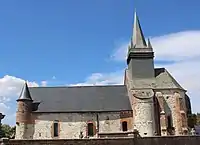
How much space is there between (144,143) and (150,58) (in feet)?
54.0

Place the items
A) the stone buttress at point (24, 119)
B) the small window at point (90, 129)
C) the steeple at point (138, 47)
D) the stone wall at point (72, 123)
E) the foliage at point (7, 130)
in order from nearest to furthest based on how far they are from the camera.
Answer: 1. the stone buttress at point (24, 119)
2. the stone wall at point (72, 123)
3. the small window at point (90, 129)
4. the steeple at point (138, 47)
5. the foliage at point (7, 130)

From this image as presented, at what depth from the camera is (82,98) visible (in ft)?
139

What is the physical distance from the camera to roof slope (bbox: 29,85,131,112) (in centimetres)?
4047

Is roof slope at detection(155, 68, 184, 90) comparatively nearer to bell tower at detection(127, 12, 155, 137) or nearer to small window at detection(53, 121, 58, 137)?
bell tower at detection(127, 12, 155, 137)

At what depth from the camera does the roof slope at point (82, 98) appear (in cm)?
4047

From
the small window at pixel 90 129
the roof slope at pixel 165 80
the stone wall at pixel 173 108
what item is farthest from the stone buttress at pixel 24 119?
the roof slope at pixel 165 80

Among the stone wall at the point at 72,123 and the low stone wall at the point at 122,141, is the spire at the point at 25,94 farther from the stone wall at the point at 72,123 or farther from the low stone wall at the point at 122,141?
the low stone wall at the point at 122,141

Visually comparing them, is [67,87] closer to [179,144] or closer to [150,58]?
[150,58]

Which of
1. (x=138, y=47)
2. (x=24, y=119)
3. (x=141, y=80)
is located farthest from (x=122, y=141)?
(x=138, y=47)

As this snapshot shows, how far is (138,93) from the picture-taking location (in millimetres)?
39031

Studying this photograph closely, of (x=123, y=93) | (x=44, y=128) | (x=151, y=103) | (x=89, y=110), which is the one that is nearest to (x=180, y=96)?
(x=151, y=103)

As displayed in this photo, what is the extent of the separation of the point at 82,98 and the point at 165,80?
10.6 m

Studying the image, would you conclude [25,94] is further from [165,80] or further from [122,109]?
[165,80]

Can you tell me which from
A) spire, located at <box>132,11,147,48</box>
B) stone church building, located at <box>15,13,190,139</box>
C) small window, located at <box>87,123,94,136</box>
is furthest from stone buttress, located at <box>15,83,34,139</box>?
spire, located at <box>132,11,147,48</box>
